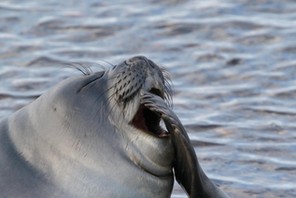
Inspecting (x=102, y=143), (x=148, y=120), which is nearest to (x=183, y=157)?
(x=148, y=120)

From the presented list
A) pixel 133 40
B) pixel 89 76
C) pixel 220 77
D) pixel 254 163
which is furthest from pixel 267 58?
pixel 89 76

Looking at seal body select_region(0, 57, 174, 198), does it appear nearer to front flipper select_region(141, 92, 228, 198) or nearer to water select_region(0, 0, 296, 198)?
front flipper select_region(141, 92, 228, 198)

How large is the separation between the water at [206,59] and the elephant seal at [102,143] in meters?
1.78

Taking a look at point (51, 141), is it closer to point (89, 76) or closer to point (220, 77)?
point (89, 76)

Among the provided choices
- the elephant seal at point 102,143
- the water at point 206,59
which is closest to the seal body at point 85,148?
the elephant seal at point 102,143

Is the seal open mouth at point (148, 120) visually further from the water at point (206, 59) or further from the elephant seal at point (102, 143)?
the water at point (206, 59)

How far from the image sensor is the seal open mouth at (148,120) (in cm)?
705

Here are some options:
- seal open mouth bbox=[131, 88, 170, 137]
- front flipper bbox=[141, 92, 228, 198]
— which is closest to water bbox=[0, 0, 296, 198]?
front flipper bbox=[141, 92, 228, 198]

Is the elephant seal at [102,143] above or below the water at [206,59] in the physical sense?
above

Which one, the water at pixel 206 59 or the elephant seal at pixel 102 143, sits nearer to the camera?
the elephant seal at pixel 102 143

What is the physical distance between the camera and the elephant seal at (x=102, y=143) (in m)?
6.97

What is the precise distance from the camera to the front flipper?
275 inches

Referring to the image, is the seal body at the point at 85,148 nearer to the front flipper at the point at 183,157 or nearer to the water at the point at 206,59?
the front flipper at the point at 183,157

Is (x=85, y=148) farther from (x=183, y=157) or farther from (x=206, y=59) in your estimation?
(x=206, y=59)
